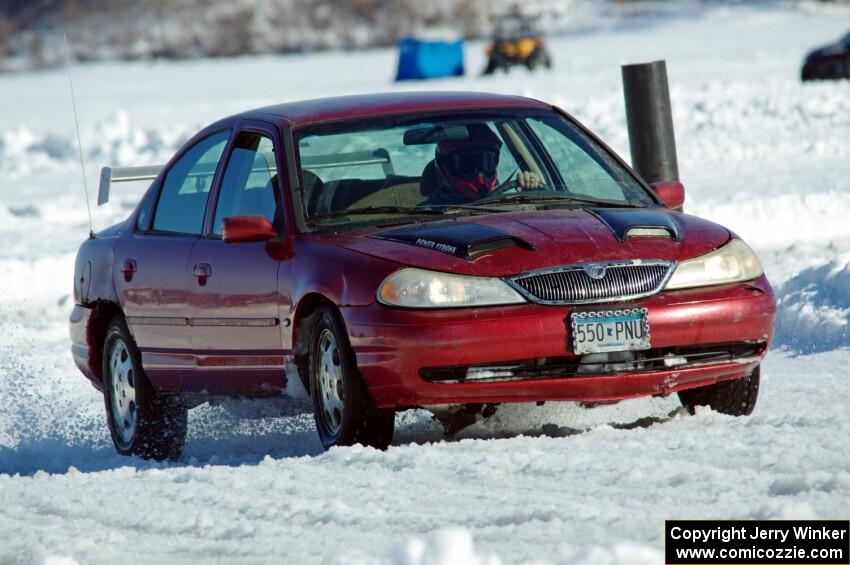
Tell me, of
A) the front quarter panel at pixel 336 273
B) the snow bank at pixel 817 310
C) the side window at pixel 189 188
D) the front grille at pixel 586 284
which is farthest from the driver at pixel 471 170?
the snow bank at pixel 817 310

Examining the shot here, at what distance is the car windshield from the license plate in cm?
85

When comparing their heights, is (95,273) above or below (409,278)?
below

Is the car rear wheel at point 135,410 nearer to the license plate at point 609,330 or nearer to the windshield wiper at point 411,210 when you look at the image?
the windshield wiper at point 411,210

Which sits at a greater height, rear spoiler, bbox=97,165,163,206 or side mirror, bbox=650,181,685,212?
rear spoiler, bbox=97,165,163,206

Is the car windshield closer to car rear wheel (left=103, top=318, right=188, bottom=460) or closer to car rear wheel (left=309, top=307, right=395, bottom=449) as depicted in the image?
car rear wheel (left=309, top=307, right=395, bottom=449)

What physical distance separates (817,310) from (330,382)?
3.48 metres

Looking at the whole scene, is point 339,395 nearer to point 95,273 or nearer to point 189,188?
point 189,188

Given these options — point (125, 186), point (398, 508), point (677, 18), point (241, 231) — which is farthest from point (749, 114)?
point (677, 18)

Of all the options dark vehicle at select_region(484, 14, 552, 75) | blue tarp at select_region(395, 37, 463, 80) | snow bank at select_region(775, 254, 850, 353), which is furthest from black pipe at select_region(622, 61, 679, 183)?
dark vehicle at select_region(484, 14, 552, 75)

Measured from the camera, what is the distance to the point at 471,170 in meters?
6.79

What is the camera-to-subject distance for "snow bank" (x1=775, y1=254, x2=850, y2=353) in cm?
836

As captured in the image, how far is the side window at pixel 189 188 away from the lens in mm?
7363

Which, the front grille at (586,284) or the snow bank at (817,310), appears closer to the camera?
the front grille at (586,284)

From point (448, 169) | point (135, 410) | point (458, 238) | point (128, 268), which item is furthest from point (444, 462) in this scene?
point (128, 268)
